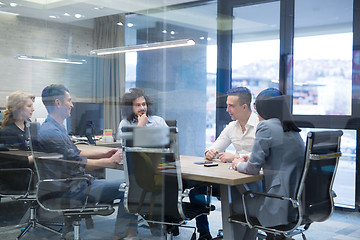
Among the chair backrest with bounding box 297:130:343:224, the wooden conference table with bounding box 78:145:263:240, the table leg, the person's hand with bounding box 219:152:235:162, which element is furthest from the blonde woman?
the chair backrest with bounding box 297:130:343:224

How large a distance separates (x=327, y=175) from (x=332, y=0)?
127cm

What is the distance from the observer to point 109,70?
2891mm

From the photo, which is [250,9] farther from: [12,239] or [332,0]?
[12,239]

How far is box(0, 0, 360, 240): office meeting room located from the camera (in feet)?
8.81

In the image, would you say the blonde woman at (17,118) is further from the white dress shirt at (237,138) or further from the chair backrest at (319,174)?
the chair backrest at (319,174)

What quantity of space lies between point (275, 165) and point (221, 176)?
0.39 m

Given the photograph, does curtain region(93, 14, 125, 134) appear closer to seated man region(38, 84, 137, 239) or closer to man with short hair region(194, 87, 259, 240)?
seated man region(38, 84, 137, 239)

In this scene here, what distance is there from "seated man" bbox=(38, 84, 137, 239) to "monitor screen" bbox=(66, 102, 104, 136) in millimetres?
41

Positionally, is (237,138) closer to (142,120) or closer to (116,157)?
(142,120)

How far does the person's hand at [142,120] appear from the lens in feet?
9.96

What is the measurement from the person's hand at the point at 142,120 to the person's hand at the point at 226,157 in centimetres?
71

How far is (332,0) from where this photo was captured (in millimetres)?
3010

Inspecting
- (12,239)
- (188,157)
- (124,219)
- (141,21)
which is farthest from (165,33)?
(12,239)

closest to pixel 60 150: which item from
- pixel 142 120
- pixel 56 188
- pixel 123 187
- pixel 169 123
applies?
pixel 56 188
